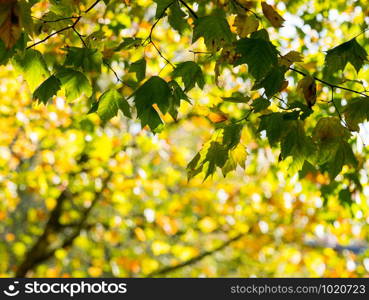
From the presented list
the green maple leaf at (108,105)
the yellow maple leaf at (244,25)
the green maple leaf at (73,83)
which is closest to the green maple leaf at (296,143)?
the yellow maple leaf at (244,25)

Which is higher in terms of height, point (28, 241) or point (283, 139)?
point (28, 241)

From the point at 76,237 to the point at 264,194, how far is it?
3.80 metres

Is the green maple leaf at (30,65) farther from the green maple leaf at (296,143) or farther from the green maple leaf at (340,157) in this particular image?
the green maple leaf at (340,157)

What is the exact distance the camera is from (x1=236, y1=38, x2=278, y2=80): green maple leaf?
6.32 ft

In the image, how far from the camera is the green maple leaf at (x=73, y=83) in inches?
92.4

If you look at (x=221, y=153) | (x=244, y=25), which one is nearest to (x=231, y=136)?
(x=221, y=153)

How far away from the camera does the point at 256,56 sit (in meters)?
1.94

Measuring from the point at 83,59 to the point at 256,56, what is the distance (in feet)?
3.28

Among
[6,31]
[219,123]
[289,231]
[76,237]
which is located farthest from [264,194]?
[6,31]

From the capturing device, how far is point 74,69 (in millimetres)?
2385

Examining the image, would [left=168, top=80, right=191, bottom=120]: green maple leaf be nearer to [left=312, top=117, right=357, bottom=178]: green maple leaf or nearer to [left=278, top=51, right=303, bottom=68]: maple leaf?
[left=278, top=51, right=303, bottom=68]: maple leaf

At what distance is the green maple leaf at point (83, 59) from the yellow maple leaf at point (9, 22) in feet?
2.90

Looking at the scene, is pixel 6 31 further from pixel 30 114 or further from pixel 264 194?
pixel 264 194

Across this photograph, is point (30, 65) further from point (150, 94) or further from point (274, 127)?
point (274, 127)
